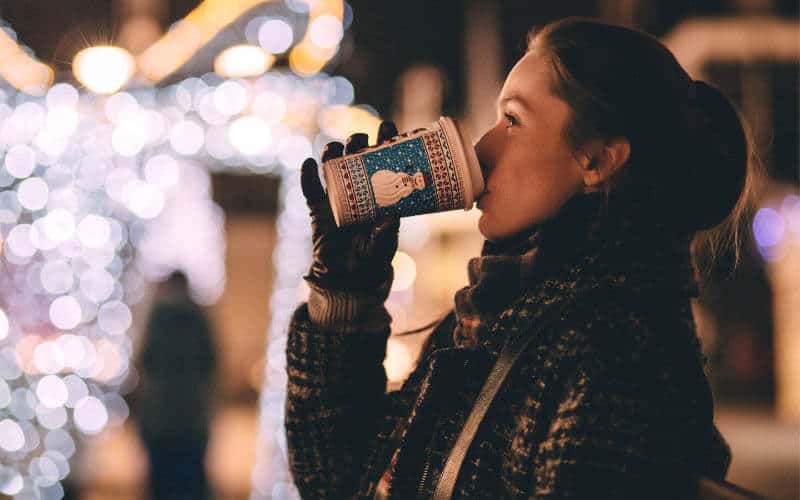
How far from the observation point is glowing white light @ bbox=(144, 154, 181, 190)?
261 inches

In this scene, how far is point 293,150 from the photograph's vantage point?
20.8 ft

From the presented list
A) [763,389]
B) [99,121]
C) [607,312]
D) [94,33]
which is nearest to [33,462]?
[99,121]

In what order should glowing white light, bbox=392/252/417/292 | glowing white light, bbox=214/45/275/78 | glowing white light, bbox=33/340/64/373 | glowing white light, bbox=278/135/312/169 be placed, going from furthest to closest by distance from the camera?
glowing white light, bbox=392/252/417/292
glowing white light, bbox=278/135/312/169
glowing white light, bbox=33/340/64/373
glowing white light, bbox=214/45/275/78

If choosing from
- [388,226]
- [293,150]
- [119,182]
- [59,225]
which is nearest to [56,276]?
[59,225]

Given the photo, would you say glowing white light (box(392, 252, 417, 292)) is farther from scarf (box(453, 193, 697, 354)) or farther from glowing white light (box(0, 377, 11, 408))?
scarf (box(453, 193, 697, 354))

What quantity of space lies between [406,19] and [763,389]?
8148mm

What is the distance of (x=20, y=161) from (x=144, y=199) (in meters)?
1.42

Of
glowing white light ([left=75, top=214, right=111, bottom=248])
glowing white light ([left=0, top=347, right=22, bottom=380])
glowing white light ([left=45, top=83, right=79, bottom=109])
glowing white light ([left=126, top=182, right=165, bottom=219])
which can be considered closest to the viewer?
glowing white light ([left=45, top=83, right=79, bottom=109])

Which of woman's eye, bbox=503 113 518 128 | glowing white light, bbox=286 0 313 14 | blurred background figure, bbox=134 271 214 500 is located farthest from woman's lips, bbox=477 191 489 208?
blurred background figure, bbox=134 271 214 500

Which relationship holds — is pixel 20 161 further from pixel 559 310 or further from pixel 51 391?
pixel 559 310

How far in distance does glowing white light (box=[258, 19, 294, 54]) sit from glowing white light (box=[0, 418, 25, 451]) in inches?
130

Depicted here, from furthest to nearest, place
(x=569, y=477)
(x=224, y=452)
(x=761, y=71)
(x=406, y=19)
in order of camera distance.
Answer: (x=406, y=19), (x=761, y=71), (x=224, y=452), (x=569, y=477)

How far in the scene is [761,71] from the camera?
408 inches

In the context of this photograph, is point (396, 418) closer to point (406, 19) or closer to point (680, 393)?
point (680, 393)
